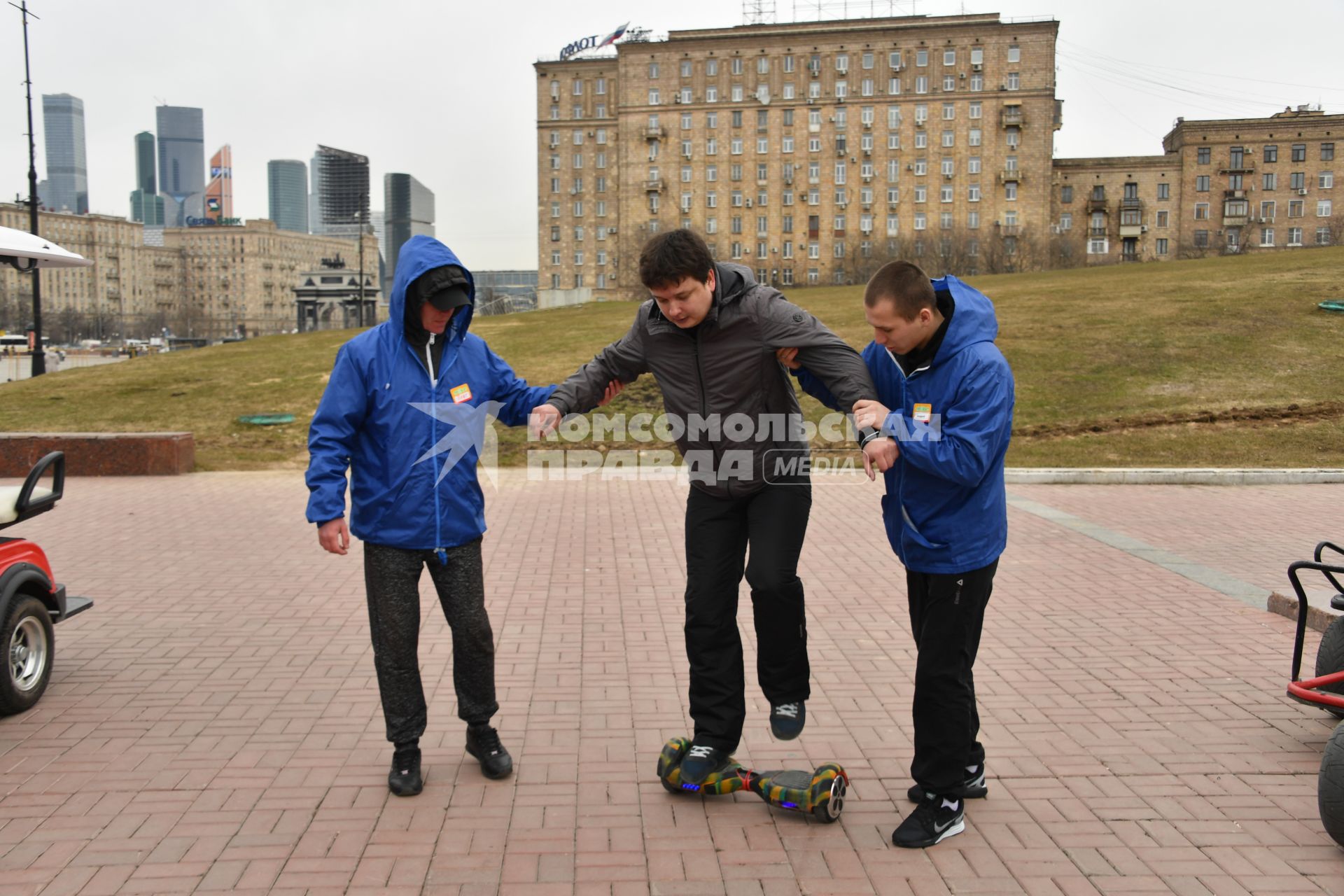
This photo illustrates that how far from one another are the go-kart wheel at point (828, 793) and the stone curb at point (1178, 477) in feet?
30.1

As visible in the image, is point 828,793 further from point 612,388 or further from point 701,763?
point 612,388

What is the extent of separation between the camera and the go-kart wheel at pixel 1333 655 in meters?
4.09

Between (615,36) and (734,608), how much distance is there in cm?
10537

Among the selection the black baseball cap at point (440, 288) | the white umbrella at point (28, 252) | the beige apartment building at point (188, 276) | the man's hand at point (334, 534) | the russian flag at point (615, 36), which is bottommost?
the man's hand at point (334, 534)

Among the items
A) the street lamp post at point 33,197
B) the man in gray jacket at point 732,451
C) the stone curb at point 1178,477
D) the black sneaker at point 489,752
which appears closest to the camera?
the man in gray jacket at point 732,451

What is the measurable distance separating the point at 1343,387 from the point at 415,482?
1758cm

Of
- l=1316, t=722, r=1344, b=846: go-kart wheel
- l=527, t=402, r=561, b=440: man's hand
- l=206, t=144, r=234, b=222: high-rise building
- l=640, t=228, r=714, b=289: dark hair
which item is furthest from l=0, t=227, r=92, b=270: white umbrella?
l=206, t=144, r=234, b=222: high-rise building

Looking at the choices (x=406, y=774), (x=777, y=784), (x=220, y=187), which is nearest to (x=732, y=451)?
(x=777, y=784)

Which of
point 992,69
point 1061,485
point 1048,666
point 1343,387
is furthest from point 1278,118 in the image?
point 1048,666

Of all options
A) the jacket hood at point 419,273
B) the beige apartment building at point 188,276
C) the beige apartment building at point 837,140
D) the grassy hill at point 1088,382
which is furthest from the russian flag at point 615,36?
the jacket hood at point 419,273

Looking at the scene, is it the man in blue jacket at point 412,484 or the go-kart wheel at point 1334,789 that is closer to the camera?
the go-kart wheel at point 1334,789

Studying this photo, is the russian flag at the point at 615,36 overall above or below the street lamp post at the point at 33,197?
above

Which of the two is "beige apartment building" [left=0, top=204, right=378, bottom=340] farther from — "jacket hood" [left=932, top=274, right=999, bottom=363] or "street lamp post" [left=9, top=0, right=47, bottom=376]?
"jacket hood" [left=932, top=274, right=999, bottom=363]

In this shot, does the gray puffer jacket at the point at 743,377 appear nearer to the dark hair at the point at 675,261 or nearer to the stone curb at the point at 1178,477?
the dark hair at the point at 675,261
